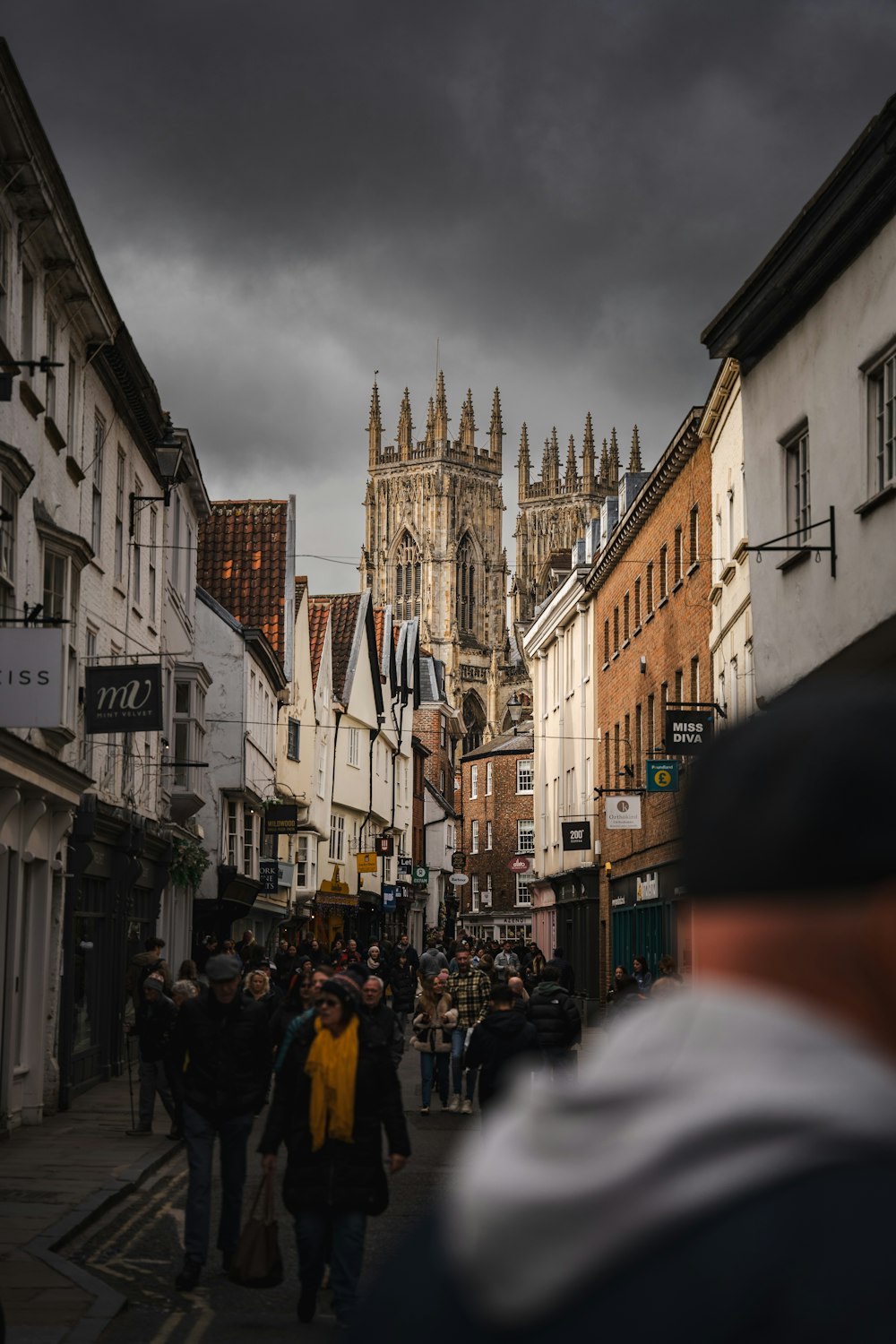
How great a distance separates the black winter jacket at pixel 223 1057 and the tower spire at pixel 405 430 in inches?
6114

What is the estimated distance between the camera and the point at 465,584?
6432 inches

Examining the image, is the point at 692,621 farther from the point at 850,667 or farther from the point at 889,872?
the point at 889,872

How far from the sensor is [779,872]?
1288 mm

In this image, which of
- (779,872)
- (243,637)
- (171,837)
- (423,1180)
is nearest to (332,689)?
(243,637)

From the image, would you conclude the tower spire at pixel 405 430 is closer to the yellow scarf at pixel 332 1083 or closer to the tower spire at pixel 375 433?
the tower spire at pixel 375 433

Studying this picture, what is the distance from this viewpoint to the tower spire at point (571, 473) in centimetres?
18000

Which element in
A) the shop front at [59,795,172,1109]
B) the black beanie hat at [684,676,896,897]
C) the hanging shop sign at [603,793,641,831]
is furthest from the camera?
the hanging shop sign at [603,793,641,831]

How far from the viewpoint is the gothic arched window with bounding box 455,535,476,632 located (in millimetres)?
162625

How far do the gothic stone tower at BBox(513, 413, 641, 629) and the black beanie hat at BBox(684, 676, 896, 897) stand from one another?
17089 centimetres

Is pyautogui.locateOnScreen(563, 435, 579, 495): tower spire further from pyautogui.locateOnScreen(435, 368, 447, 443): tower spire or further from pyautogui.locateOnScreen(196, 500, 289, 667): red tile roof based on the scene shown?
pyautogui.locateOnScreen(196, 500, 289, 667): red tile roof

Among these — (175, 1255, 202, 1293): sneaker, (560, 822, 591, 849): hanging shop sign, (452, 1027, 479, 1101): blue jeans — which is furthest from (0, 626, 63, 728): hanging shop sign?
(560, 822, 591, 849): hanging shop sign

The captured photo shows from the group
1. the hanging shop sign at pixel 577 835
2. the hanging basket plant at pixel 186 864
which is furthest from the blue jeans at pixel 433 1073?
the hanging shop sign at pixel 577 835

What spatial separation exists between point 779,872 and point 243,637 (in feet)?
124

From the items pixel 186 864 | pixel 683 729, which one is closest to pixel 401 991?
pixel 186 864
